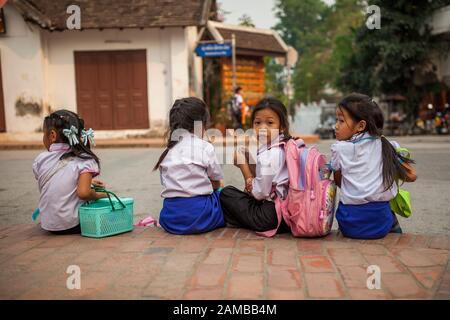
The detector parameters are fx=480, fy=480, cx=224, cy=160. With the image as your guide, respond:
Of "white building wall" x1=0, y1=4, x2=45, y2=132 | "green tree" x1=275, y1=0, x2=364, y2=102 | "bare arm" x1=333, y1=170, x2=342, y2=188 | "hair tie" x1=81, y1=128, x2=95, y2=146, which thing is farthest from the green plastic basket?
"green tree" x1=275, y1=0, x2=364, y2=102

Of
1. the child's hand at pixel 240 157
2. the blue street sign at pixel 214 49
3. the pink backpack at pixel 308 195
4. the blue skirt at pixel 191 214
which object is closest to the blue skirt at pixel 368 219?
the pink backpack at pixel 308 195

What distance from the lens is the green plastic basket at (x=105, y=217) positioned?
3510 millimetres

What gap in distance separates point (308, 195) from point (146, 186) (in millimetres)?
3598

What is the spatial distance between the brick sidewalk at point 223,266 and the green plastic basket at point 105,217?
0.10m

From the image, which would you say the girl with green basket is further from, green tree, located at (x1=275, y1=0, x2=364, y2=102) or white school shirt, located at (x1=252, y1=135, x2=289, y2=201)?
green tree, located at (x1=275, y1=0, x2=364, y2=102)

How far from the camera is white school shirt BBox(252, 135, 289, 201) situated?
3395mm

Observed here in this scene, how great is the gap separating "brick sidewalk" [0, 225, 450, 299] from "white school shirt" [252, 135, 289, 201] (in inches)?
12.9

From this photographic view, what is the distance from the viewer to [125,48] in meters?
14.4

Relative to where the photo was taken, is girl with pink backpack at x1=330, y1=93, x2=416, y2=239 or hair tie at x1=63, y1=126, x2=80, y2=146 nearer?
girl with pink backpack at x1=330, y1=93, x2=416, y2=239

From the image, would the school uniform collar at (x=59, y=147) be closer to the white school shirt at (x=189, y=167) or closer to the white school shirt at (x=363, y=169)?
the white school shirt at (x=189, y=167)

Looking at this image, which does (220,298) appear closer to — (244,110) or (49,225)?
(49,225)

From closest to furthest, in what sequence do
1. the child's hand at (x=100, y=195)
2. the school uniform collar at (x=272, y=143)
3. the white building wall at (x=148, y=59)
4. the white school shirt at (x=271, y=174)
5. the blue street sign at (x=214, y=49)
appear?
the white school shirt at (x=271, y=174) < the school uniform collar at (x=272, y=143) < the child's hand at (x=100, y=195) < the blue street sign at (x=214, y=49) < the white building wall at (x=148, y=59)

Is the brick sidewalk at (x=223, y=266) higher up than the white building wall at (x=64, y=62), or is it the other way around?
A: the white building wall at (x=64, y=62)

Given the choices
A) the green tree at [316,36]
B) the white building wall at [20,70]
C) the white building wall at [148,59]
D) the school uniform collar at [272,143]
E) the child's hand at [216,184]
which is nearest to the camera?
the school uniform collar at [272,143]
